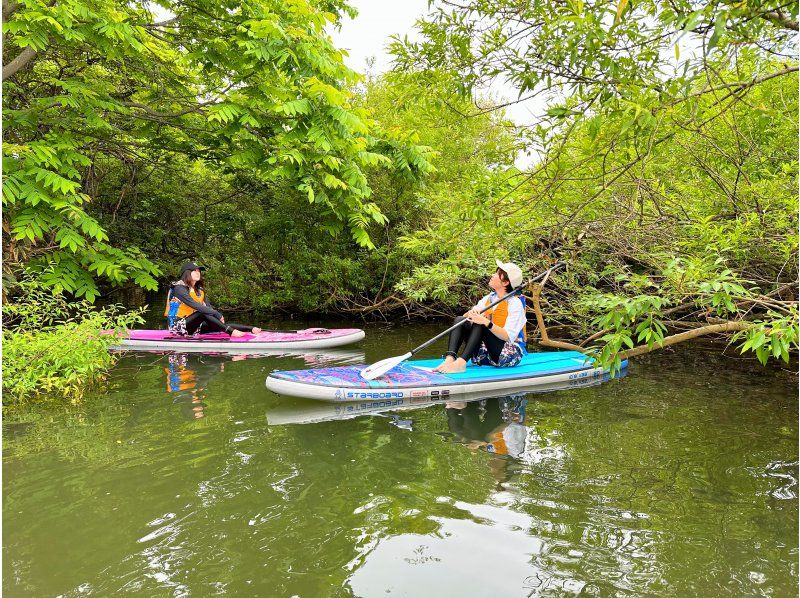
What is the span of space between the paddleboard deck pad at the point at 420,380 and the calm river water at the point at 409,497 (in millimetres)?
203

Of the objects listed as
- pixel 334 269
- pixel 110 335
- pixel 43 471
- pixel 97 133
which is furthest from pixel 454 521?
pixel 334 269

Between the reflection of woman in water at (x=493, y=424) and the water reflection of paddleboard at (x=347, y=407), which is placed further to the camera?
the water reflection of paddleboard at (x=347, y=407)

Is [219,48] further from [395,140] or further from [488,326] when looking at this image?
[488,326]

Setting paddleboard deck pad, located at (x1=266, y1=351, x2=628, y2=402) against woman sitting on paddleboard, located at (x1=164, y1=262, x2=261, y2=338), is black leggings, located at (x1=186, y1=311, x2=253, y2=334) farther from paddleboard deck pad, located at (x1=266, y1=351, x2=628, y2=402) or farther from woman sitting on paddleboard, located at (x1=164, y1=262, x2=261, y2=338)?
paddleboard deck pad, located at (x1=266, y1=351, x2=628, y2=402)

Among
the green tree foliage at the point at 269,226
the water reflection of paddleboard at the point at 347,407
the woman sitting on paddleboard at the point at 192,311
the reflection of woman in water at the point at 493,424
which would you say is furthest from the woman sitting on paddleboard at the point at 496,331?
the green tree foliage at the point at 269,226

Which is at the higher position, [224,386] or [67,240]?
[67,240]

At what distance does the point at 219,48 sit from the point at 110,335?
160 inches

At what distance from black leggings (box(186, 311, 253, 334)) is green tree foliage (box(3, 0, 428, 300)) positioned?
1397 mm

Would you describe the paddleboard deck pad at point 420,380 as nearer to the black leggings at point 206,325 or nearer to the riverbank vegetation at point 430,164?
the riverbank vegetation at point 430,164

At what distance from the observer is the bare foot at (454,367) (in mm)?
6148

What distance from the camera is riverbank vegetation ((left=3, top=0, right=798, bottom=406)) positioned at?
3064 millimetres

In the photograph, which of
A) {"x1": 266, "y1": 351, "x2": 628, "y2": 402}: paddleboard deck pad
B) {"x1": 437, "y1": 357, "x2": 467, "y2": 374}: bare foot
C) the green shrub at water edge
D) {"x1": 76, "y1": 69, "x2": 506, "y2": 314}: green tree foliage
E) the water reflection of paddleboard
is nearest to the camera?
the water reflection of paddleboard

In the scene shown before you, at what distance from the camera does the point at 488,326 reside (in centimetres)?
609

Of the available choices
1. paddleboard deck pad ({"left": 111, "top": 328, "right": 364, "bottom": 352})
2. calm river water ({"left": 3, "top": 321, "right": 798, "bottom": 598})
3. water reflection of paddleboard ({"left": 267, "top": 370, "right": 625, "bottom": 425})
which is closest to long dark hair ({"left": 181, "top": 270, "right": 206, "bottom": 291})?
paddleboard deck pad ({"left": 111, "top": 328, "right": 364, "bottom": 352})
